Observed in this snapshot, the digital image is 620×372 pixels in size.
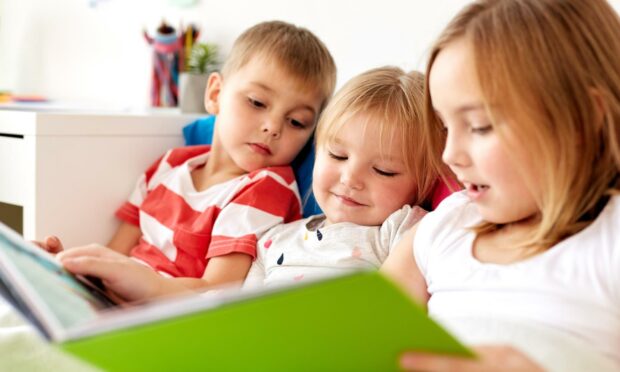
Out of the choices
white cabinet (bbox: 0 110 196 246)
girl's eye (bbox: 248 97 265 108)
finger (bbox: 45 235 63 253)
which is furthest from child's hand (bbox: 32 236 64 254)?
girl's eye (bbox: 248 97 265 108)

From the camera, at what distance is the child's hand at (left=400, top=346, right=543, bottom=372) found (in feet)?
2.13

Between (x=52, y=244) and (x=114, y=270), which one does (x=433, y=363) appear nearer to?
(x=114, y=270)

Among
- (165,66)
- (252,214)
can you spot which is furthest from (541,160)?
(165,66)

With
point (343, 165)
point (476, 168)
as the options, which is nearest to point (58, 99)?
point (343, 165)

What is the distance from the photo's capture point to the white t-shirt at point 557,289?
82cm

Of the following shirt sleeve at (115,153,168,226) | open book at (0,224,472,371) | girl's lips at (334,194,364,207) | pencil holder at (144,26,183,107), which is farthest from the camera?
pencil holder at (144,26,183,107)

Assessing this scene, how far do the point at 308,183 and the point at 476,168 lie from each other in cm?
64

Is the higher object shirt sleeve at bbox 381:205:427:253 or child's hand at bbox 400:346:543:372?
child's hand at bbox 400:346:543:372

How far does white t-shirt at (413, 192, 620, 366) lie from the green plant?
A: 120cm

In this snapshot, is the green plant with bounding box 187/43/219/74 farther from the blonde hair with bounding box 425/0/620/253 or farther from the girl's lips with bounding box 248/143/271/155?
the blonde hair with bounding box 425/0/620/253

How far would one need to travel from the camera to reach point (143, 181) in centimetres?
166

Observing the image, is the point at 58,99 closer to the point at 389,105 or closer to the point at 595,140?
the point at 389,105

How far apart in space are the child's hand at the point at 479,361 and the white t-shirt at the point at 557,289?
0.31 feet

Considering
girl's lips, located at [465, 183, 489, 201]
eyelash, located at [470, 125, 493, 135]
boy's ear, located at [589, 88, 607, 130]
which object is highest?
boy's ear, located at [589, 88, 607, 130]
